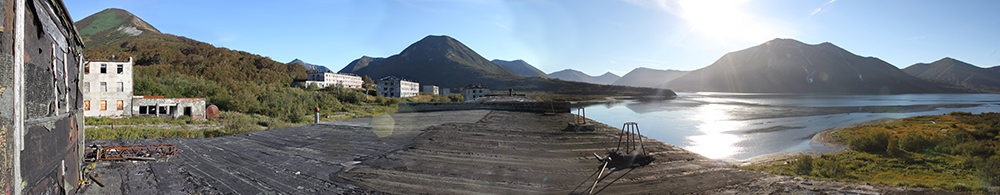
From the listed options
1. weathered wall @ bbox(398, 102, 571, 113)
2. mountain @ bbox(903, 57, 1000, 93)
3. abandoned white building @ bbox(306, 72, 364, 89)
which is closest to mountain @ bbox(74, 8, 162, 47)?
abandoned white building @ bbox(306, 72, 364, 89)

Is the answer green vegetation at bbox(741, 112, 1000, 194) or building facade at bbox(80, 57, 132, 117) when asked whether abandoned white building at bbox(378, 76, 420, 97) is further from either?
green vegetation at bbox(741, 112, 1000, 194)

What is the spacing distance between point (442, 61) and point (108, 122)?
481 ft

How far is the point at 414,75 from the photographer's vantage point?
15512 centimetres

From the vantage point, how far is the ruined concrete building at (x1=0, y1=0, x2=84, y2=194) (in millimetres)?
2336

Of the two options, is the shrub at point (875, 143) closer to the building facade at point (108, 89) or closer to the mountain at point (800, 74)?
the building facade at point (108, 89)

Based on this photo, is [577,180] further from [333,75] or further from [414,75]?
[414,75]

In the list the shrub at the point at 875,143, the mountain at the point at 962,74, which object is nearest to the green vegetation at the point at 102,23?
the shrub at the point at 875,143

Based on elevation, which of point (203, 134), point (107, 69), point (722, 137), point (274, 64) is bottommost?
point (722, 137)

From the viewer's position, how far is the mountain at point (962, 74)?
314 feet

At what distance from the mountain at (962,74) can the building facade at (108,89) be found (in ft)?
523

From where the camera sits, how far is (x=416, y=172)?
664 cm

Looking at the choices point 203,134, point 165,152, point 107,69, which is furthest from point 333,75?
point 165,152

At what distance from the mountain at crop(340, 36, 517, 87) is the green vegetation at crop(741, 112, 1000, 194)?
109 m

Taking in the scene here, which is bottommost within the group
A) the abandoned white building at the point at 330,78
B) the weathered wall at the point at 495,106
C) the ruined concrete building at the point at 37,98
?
the weathered wall at the point at 495,106
